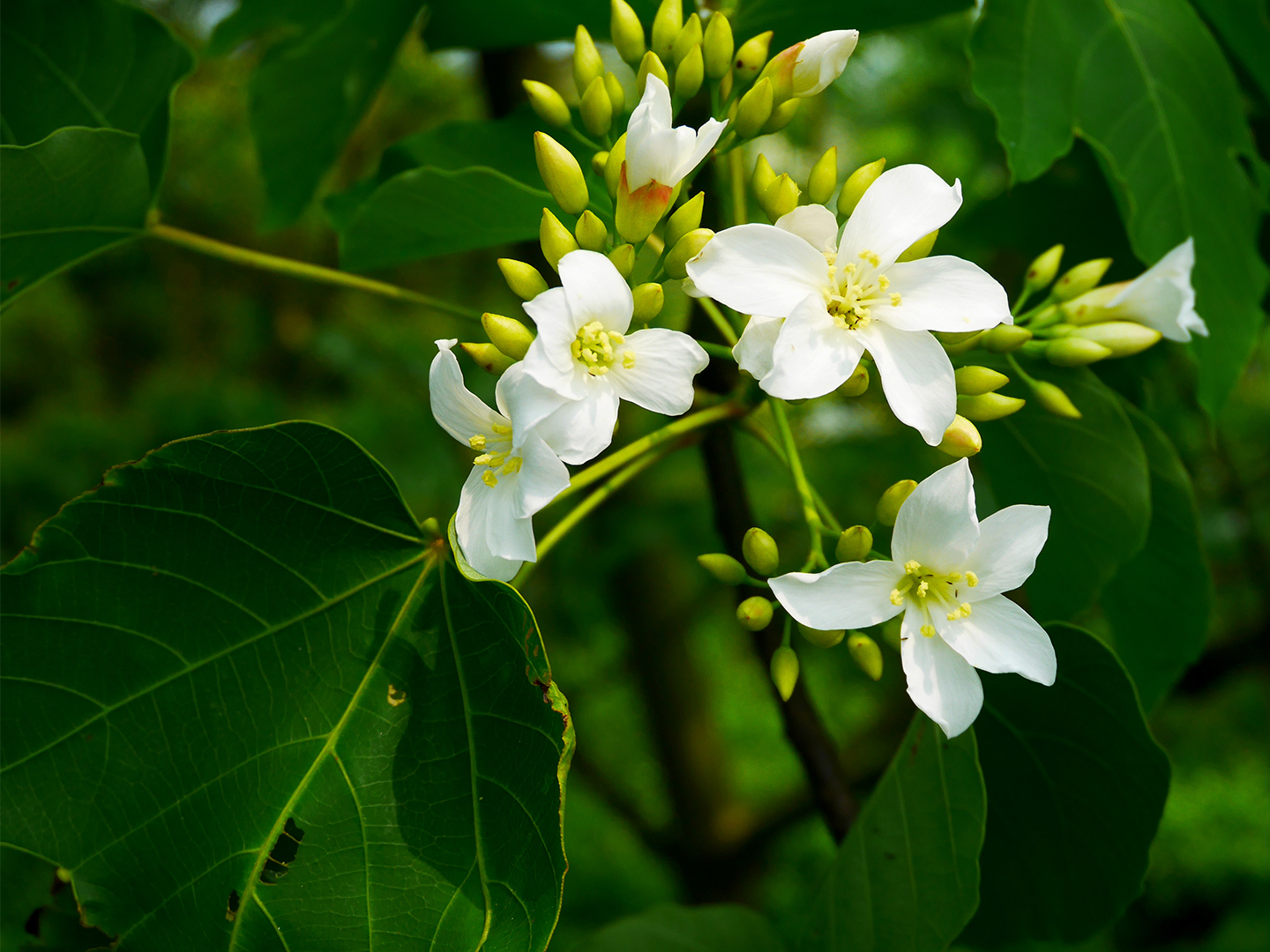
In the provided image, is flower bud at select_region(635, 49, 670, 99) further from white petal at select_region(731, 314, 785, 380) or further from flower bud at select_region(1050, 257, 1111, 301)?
flower bud at select_region(1050, 257, 1111, 301)

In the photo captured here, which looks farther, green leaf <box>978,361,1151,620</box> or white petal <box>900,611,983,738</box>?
green leaf <box>978,361,1151,620</box>

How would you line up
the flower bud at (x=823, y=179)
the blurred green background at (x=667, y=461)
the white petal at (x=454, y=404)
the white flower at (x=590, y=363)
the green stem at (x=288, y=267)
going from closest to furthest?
the white flower at (x=590, y=363) → the white petal at (x=454, y=404) → the flower bud at (x=823, y=179) → the green stem at (x=288, y=267) → the blurred green background at (x=667, y=461)

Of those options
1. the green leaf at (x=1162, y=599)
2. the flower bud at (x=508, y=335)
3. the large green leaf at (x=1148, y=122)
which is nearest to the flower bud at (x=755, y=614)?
the flower bud at (x=508, y=335)

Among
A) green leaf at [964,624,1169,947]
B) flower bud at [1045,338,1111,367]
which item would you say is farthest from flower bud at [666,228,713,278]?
green leaf at [964,624,1169,947]

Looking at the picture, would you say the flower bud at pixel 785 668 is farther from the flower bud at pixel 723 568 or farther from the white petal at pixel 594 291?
the white petal at pixel 594 291

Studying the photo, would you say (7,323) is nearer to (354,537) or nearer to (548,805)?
(354,537)

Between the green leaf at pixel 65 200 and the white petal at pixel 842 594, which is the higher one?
the green leaf at pixel 65 200

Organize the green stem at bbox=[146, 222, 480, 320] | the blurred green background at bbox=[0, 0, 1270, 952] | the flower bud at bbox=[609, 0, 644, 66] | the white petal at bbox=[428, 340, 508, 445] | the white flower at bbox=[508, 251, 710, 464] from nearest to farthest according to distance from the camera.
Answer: the white flower at bbox=[508, 251, 710, 464] < the white petal at bbox=[428, 340, 508, 445] < the flower bud at bbox=[609, 0, 644, 66] < the green stem at bbox=[146, 222, 480, 320] < the blurred green background at bbox=[0, 0, 1270, 952]
